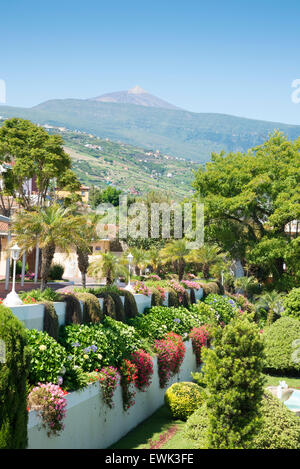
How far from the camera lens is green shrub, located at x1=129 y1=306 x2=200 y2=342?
61.8ft

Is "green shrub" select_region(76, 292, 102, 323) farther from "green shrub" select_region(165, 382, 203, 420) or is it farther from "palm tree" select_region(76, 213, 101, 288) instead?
"palm tree" select_region(76, 213, 101, 288)

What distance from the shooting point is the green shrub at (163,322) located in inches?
741

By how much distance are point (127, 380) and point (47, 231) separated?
17.2ft

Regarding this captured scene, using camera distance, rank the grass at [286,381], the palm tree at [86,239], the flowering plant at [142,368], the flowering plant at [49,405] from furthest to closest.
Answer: the palm tree at [86,239] → the grass at [286,381] → the flowering plant at [142,368] → the flowering plant at [49,405]

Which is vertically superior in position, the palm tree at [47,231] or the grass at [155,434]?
the palm tree at [47,231]

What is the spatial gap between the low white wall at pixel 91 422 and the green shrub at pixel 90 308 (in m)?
2.32

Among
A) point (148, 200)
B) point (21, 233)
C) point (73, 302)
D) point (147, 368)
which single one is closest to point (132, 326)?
point (147, 368)

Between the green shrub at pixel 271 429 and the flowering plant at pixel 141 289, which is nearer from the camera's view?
the green shrub at pixel 271 429

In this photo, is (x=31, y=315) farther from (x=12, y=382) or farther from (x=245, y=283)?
(x=245, y=283)

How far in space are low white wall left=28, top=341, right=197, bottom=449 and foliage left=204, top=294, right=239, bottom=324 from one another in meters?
11.7

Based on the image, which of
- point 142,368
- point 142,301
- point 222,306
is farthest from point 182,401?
point 222,306

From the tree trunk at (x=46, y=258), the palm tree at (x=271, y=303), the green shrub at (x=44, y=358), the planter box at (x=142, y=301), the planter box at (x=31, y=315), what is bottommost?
the palm tree at (x=271, y=303)

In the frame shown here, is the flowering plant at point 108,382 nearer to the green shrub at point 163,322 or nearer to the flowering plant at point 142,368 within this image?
the flowering plant at point 142,368

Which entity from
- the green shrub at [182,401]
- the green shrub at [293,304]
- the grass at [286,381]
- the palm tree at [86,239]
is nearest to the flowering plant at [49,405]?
the green shrub at [182,401]
